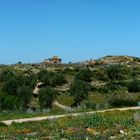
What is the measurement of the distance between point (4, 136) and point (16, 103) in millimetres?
78079

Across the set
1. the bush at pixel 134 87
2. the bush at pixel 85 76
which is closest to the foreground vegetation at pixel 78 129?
the bush at pixel 134 87

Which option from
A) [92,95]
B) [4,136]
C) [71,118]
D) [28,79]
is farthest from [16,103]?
[4,136]

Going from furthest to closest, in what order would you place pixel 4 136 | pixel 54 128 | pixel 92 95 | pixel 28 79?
pixel 28 79, pixel 92 95, pixel 54 128, pixel 4 136

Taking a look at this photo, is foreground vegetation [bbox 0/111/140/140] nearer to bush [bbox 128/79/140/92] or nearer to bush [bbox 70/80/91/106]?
bush [bbox 70/80/91/106]

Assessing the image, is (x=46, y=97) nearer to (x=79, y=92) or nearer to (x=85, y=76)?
(x=79, y=92)

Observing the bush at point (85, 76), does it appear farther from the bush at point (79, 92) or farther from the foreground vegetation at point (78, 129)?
the foreground vegetation at point (78, 129)

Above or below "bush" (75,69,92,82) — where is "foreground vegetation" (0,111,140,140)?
above

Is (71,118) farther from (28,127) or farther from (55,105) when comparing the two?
(55,105)

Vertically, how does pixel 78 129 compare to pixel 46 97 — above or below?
above

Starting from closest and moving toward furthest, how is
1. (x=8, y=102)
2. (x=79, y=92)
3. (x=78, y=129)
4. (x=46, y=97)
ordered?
(x=78, y=129)
(x=8, y=102)
(x=46, y=97)
(x=79, y=92)

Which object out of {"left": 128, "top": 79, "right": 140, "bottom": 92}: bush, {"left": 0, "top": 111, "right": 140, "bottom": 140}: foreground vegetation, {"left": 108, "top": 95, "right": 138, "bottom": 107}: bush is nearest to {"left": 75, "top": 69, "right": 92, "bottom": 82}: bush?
{"left": 128, "top": 79, "right": 140, "bottom": 92}: bush

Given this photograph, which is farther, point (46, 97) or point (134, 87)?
point (134, 87)

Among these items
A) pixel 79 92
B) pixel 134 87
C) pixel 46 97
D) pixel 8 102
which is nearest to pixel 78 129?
pixel 8 102

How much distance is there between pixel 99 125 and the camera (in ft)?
117
